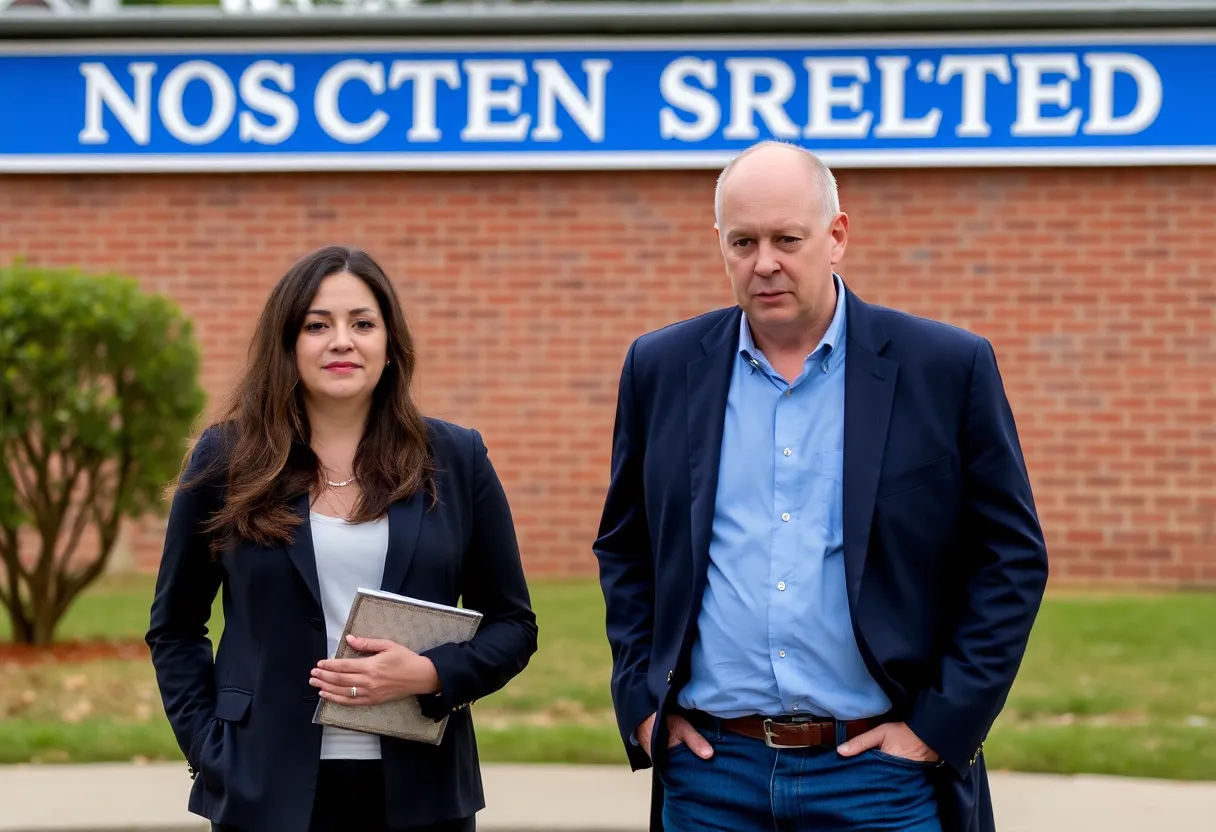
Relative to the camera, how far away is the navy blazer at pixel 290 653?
130 inches

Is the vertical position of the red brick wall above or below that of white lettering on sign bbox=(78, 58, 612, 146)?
below

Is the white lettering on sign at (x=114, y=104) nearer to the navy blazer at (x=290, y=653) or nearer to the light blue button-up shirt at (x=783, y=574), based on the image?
the navy blazer at (x=290, y=653)

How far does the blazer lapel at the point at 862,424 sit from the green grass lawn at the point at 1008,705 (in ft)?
13.9

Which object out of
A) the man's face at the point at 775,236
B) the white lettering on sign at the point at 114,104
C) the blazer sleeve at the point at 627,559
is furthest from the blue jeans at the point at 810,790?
the white lettering on sign at the point at 114,104

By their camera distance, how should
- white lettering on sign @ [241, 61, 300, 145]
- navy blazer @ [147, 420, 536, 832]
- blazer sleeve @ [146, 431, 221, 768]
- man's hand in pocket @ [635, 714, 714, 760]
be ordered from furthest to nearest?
white lettering on sign @ [241, 61, 300, 145]
blazer sleeve @ [146, 431, 221, 768]
navy blazer @ [147, 420, 536, 832]
man's hand in pocket @ [635, 714, 714, 760]

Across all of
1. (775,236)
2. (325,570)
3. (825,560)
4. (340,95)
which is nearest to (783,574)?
(825,560)

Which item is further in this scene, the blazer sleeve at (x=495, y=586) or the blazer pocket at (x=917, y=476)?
the blazer sleeve at (x=495, y=586)

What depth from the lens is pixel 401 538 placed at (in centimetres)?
340

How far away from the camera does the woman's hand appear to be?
325 centimetres

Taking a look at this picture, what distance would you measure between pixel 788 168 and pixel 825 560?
77 cm

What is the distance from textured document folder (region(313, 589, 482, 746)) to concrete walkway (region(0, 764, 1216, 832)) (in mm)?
2789

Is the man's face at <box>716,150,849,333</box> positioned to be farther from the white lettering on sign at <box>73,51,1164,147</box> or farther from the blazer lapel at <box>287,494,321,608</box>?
the white lettering on sign at <box>73,51,1164,147</box>

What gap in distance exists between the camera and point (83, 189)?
11938 mm

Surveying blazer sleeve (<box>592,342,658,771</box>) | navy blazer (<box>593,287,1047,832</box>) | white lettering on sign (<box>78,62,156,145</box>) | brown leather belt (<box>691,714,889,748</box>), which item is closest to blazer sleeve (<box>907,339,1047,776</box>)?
navy blazer (<box>593,287,1047,832</box>)
